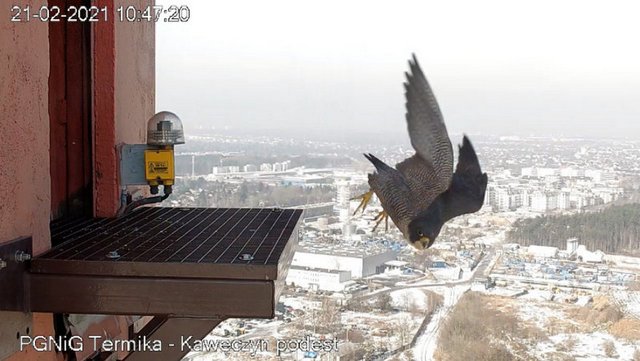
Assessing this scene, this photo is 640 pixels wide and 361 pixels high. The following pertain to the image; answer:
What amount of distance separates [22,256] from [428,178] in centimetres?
89

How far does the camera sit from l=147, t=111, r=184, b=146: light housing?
7.93 feet

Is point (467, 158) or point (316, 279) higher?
point (467, 158)

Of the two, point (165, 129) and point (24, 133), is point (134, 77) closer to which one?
point (165, 129)

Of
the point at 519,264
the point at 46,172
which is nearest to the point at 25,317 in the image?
the point at 46,172

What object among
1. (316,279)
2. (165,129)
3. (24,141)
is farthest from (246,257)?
(316,279)

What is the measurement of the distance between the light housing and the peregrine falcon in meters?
1.11

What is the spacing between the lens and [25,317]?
5.45 ft

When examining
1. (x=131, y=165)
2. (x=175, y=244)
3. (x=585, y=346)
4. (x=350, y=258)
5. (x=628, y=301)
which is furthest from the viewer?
(x=628, y=301)

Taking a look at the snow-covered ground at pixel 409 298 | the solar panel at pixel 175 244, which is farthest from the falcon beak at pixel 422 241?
the snow-covered ground at pixel 409 298

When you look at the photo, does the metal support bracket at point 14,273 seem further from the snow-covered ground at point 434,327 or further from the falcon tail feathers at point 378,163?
the snow-covered ground at point 434,327

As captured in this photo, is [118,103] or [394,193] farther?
[118,103]

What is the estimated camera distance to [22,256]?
5.41 ft

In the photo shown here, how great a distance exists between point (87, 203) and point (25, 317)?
0.92 m

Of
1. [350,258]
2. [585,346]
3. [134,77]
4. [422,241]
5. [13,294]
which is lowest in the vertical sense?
[585,346]
